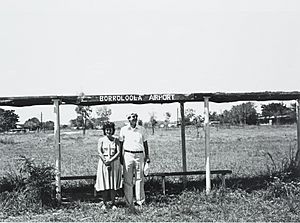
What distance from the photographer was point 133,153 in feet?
29.7

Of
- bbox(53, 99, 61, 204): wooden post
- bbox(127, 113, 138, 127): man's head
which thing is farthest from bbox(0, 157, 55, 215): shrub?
bbox(127, 113, 138, 127): man's head

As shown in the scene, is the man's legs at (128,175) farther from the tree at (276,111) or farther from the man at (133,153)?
the tree at (276,111)

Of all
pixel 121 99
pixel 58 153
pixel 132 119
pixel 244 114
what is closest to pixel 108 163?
pixel 132 119

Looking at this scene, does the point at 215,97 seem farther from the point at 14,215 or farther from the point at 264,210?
the point at 14,215

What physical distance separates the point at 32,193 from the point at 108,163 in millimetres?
1934

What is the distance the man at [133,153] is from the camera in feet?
29.5

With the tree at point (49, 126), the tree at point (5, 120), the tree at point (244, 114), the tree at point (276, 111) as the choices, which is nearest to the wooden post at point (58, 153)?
the tree at point (5, 120)

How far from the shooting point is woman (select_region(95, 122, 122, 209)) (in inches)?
356

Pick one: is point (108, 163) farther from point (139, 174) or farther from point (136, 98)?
point (136, 98)

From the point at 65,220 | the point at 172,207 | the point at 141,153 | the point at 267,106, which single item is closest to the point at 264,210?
the point at 172,207

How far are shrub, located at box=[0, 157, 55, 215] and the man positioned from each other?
74.5 inches

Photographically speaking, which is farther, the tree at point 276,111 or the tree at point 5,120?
the tree at point 276,111

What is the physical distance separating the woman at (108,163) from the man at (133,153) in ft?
0.62

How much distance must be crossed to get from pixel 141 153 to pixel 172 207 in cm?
140
